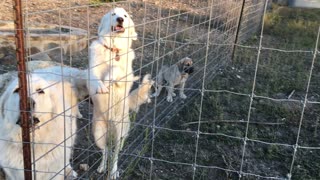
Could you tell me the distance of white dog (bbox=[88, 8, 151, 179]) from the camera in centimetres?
301

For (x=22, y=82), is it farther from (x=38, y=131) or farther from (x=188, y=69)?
(x=188, y=69)

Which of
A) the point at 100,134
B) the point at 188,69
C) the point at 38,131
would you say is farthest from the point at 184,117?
the point at 38,131

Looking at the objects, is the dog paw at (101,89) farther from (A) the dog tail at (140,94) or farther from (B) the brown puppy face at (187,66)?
(B) the brown puppy face at (187,66)

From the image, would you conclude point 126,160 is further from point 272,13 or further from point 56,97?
point 272,13

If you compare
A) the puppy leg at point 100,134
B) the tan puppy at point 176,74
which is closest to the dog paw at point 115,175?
the puppy leg at point 100,134

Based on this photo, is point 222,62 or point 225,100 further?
point 222,62

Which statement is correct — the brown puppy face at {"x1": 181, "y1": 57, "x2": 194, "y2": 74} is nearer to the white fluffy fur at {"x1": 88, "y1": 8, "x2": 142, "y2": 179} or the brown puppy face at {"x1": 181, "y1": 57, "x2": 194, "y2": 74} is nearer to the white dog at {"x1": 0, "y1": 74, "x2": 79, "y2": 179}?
the white fluffy fur at {"x1": 88, "y1": 8, "x2": 142, "y2": 179}

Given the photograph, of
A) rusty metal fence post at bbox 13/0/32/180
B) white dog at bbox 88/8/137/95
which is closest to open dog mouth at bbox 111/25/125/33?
white dog at bbox 88/8/137/95

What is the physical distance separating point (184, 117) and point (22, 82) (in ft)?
8.30

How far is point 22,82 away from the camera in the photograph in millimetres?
1880

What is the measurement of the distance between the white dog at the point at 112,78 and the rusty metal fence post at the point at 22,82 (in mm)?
964

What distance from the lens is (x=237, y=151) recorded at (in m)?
3.40

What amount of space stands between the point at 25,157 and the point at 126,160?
136cm

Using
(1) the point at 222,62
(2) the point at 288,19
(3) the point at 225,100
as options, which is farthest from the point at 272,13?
(3) the point at 225,100
